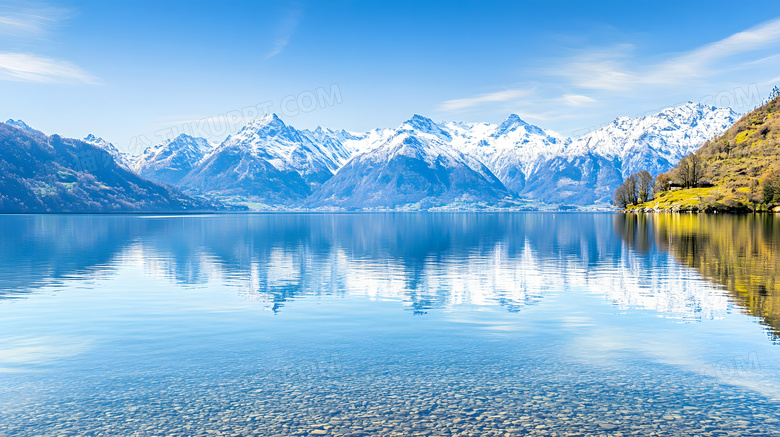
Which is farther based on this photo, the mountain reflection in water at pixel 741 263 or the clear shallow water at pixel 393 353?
the mountain reflection in water at pixel 741 263

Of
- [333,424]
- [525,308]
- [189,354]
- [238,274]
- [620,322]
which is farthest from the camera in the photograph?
[238,274]

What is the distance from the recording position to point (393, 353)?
31.4m

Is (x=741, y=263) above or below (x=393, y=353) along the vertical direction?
below

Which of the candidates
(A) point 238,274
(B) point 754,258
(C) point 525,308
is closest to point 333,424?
(C) point 525,308

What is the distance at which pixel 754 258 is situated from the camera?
7512cm

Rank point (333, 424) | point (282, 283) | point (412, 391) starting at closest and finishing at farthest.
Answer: point (333, 424)
point (412, 391)
point (282, 283)

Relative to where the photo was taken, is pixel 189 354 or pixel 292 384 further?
pixel 189 354

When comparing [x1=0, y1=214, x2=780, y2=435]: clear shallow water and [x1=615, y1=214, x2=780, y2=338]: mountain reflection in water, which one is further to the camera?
[x1=615, y1=214, x2=780, y2=338]: mountain reflection in water

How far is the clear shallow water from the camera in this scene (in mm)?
21906

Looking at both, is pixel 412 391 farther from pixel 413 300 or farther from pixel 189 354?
pixel 413 300

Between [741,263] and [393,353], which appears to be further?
[741,263]

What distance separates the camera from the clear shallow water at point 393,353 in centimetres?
2191

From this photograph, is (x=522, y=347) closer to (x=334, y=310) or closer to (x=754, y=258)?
(x=334, y=310)

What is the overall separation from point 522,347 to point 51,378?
955 inches
